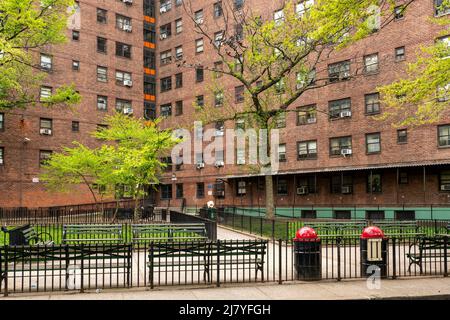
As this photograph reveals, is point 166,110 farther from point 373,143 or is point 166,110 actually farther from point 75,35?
point 373,143

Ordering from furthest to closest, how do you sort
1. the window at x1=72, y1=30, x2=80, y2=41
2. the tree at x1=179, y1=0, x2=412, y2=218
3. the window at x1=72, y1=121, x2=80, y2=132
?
the window at x1=72, y1=30, x2=80, y2=41 → the window at x1=72, y1=121, x2=80, y2=132 → the tree at x1=179, y1=0, x2=412, y2=218

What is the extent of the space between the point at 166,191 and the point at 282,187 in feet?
51.2

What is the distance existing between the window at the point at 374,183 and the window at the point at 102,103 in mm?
25712

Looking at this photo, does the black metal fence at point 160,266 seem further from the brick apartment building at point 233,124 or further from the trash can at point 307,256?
the brick apartment building at point 233,124

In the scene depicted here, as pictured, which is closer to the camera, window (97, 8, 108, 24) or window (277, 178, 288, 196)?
window (277, 178, 288, 196)

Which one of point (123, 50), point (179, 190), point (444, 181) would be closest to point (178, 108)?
point (123, 50)

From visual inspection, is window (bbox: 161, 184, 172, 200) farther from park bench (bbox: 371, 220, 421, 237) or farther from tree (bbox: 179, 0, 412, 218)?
park bench (bbox: 371, 220, 421, 237)

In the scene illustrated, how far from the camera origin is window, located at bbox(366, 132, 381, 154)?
109ft

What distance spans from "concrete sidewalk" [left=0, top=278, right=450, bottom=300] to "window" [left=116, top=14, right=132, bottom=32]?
1613 inches

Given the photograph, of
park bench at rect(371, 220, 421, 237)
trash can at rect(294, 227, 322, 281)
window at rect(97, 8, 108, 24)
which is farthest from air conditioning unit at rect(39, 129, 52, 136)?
trash can at rect(294, 227, 322, 281)

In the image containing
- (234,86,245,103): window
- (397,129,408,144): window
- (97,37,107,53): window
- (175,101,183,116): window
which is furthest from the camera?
(175,101,183,116): window

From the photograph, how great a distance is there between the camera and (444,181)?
29.5m

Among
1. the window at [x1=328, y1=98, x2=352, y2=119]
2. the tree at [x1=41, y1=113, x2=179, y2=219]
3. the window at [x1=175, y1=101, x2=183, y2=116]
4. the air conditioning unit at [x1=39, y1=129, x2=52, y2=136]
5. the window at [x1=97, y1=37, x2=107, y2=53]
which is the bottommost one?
the tree at [x1=41, y1=113, x2=179, y2=219]
